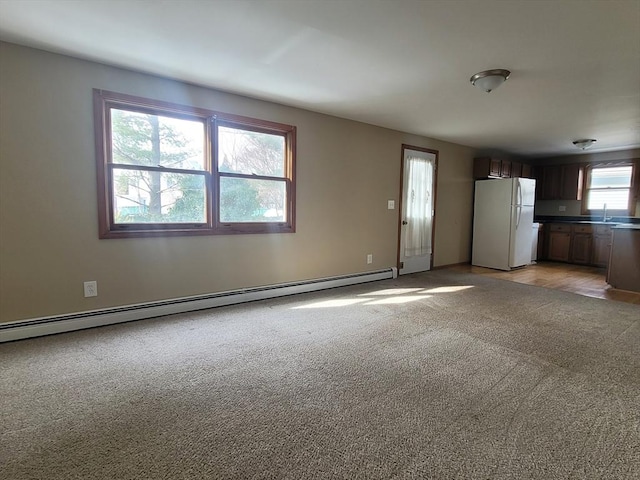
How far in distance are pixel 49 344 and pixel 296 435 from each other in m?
2.26

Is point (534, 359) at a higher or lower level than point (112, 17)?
lower

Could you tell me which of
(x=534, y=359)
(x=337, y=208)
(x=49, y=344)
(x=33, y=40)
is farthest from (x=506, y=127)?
(x=49, y=344)

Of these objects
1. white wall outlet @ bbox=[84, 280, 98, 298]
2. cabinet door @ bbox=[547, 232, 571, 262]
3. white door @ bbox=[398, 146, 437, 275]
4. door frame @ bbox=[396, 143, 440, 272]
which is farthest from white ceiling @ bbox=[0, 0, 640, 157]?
cabinet door @ bbox=[547, 232, 571, 262]

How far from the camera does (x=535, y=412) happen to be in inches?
70.0

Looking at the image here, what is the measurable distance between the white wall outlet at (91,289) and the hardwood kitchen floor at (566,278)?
5.49 metres

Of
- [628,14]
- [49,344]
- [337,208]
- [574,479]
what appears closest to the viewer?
[574,479]

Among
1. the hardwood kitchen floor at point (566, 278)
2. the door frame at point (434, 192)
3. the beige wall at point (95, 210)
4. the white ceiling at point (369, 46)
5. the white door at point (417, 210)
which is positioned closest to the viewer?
the white ceiling at point (369, 46)

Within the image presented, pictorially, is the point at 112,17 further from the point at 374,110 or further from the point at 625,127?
the point at 625,127

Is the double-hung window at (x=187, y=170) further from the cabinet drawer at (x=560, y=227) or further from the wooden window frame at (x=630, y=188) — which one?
the wooden window frame at (x=630, y=188)

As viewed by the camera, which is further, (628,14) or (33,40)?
(33,40)

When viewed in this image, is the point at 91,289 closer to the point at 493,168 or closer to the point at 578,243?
the point at 493,168

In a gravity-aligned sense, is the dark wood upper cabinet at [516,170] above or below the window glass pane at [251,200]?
above

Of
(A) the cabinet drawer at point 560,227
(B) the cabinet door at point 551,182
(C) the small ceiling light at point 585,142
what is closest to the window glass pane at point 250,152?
(C) the small ceiling light at point 585,142

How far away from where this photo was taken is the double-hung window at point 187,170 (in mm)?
2982
